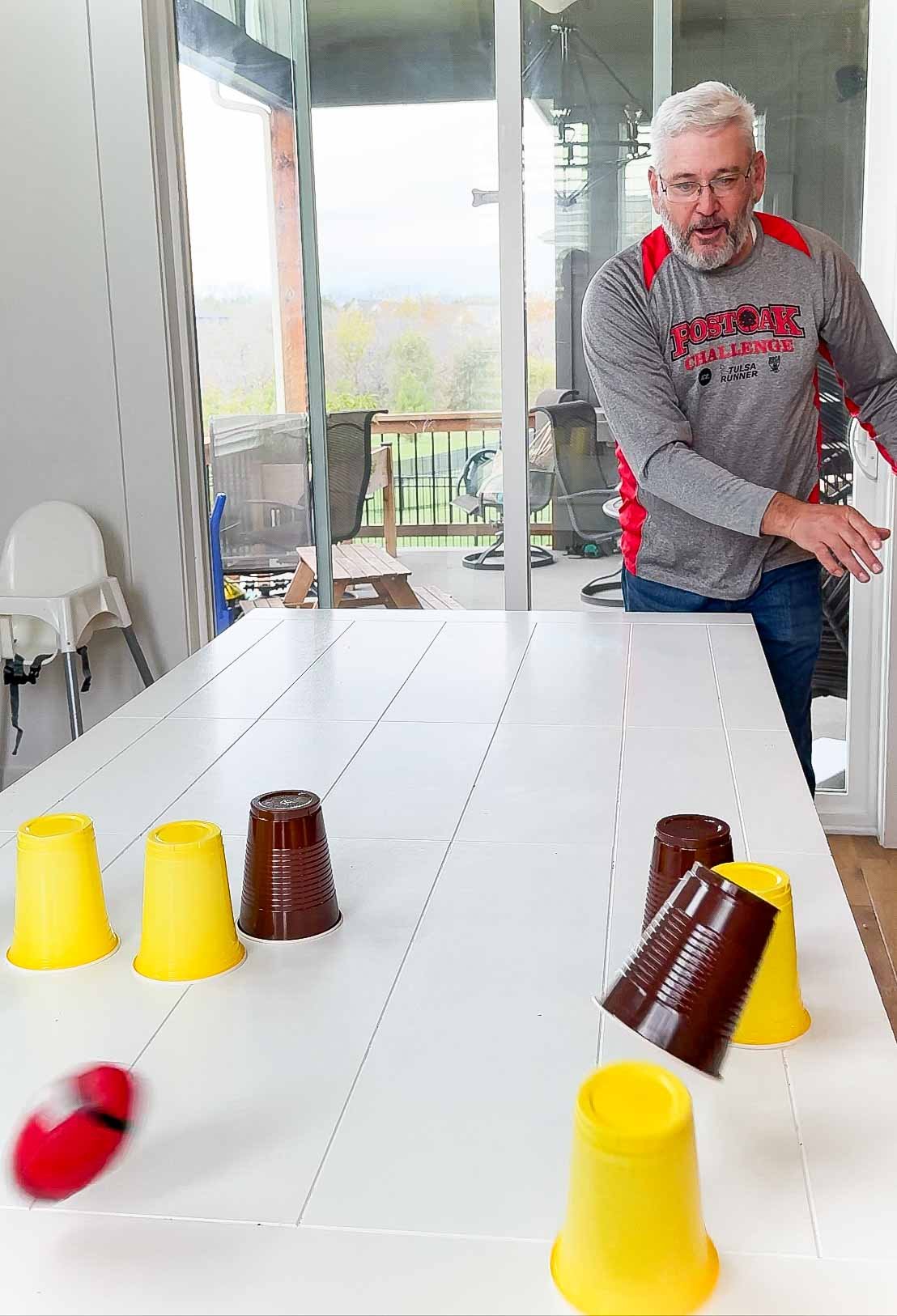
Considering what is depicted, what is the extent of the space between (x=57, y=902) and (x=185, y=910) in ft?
0.34

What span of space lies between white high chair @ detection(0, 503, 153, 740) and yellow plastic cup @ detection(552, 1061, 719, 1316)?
2.89 m

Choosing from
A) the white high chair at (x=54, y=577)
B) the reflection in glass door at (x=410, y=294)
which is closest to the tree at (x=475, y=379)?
the reflection in glass door at (x=410, y=294)

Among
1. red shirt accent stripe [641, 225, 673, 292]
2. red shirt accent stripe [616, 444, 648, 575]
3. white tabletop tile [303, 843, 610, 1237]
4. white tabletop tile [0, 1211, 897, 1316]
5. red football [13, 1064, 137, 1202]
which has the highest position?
red shirt accent stripe [641, 225, 673, 292]

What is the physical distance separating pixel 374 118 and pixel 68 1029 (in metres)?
2.96

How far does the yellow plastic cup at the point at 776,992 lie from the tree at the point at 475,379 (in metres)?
2.72

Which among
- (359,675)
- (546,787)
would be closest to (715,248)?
(359,675)

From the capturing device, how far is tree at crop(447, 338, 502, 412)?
11.4 feet

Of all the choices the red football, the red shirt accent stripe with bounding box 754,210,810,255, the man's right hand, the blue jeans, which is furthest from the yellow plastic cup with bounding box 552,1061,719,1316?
the red shirt accent stripe with bounding box 754,210,810,255

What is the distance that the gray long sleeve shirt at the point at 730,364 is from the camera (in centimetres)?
224

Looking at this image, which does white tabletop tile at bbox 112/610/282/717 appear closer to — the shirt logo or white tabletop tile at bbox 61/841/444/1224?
white tabletop tile at bbox 61/841/444/1224

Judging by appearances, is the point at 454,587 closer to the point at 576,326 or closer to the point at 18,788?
the point at 576,326

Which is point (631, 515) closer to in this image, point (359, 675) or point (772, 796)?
point (359, 675)

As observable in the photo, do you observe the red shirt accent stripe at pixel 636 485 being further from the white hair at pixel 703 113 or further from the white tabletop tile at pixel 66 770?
the white tabletop tile at pixel 66 770

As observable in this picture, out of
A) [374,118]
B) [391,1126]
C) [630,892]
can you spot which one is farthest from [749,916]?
[374,118]
